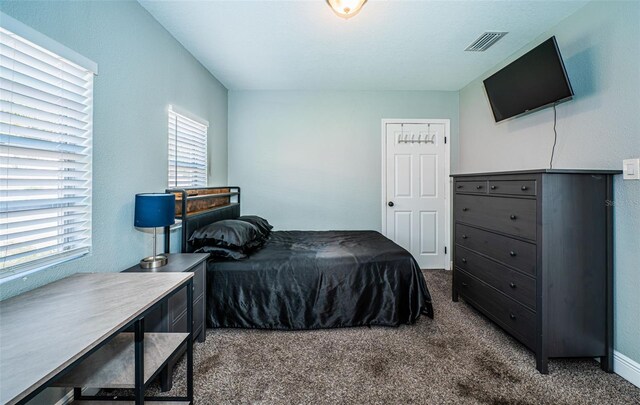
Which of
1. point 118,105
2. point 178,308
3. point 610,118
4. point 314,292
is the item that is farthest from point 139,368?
point 610,118

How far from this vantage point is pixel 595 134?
2066mm

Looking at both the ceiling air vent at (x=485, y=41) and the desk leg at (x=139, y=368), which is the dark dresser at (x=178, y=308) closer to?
the desk leg at (x=139, y=368)

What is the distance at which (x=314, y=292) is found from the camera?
2406 millimetres

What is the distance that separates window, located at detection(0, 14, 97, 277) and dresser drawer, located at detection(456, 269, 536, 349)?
2922mm

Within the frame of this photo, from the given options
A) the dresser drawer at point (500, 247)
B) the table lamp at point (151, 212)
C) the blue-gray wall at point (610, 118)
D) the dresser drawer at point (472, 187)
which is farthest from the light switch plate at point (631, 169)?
the table lamp at point (151, 212)

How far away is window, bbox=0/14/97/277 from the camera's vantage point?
1.25 m

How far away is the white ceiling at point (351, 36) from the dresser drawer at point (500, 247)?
180 cm

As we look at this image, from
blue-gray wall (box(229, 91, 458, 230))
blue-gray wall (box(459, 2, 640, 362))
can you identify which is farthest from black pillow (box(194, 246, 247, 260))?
blue-gray wall (box(459, 2, 640, 362))

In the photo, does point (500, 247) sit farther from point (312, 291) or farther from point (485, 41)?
point (485, 41)

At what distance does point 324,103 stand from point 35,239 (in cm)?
345

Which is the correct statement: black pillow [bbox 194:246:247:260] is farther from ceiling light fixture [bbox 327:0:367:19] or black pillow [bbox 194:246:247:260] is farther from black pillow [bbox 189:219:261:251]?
ceiling light fixture [bbox 327:0:367:19]

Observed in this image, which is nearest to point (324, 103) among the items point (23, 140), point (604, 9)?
point (604, 9)

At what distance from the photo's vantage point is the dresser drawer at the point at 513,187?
1911mm

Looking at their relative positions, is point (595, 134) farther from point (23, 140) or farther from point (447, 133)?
point (23, 140)
